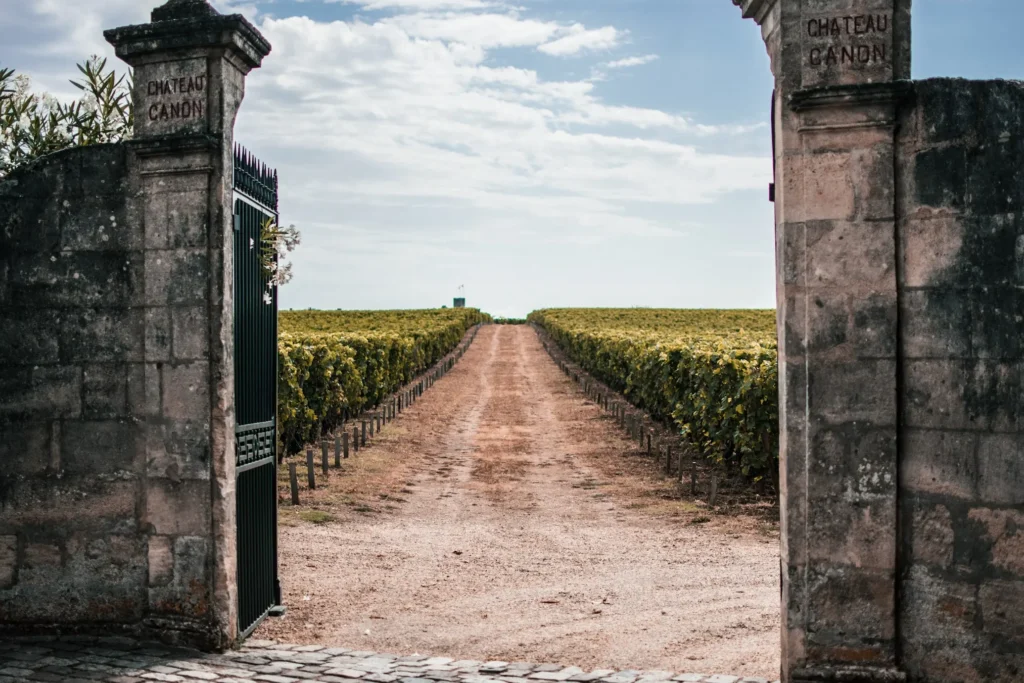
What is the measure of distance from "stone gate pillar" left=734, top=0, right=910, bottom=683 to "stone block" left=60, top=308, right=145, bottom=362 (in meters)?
4.56

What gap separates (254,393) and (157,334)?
0.93m

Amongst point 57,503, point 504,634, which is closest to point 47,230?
point 57,503

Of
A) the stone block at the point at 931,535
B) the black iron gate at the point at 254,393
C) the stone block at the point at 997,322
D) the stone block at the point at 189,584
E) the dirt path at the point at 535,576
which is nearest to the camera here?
the stone block at the point at 997,322

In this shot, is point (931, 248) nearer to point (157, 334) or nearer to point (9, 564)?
point (157, 334)

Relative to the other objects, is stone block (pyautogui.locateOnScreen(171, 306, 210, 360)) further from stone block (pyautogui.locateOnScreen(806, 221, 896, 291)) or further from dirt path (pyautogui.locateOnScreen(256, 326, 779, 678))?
stone block (pyautogui.locateOnScreen(806, 221, 896, 291))

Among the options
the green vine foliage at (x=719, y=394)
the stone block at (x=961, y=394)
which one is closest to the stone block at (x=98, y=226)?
the stone block at (x=961, y=394)

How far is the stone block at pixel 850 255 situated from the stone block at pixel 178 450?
4.30 m

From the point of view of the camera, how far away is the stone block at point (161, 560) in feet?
21.7

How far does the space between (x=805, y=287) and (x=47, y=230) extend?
214 inches

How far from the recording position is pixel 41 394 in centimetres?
688

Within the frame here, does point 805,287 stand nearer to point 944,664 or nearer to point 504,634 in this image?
point 944,664

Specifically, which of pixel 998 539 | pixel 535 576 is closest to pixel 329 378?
pixel 535 576

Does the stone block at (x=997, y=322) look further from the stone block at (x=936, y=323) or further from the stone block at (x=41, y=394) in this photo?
the stone block at (x=41, y=394)

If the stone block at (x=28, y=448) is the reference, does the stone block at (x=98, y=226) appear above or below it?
above
